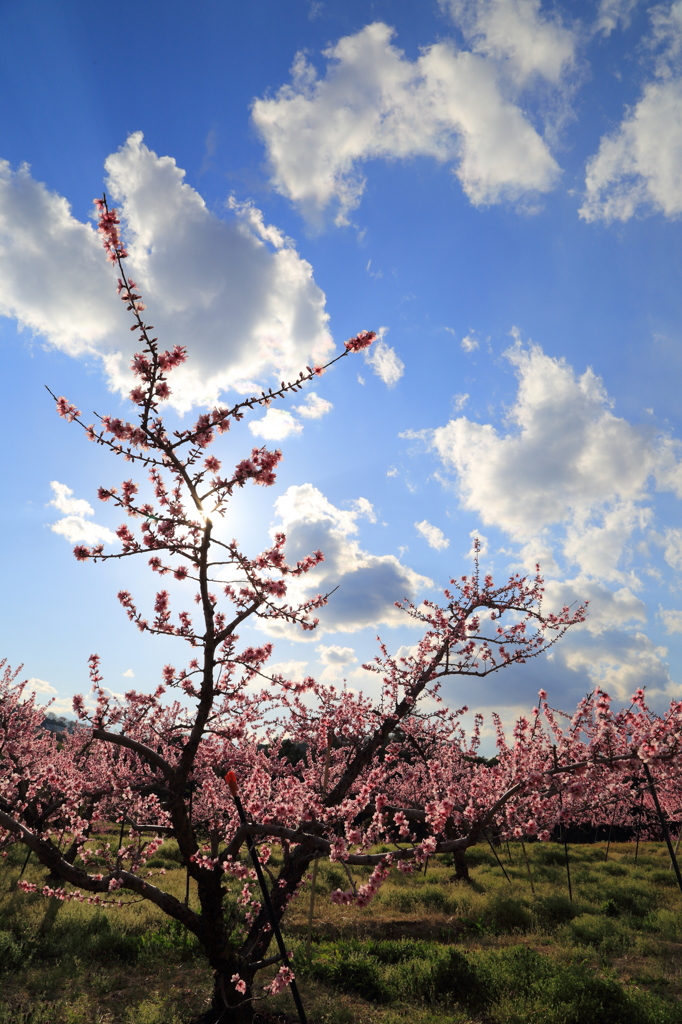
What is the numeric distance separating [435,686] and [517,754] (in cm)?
256

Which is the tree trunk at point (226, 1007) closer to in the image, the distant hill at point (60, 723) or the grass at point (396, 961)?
the grass at point (396, 961)

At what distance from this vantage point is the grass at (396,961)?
7.66 m

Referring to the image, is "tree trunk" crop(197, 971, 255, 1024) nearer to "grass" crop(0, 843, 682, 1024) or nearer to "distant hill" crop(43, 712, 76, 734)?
"grass" crop(0, 843, 682, 1024)

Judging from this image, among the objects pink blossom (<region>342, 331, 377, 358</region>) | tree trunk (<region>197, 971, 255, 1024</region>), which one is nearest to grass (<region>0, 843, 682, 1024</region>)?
tree trunk (<region>197, 971, 255, 1024</region>)

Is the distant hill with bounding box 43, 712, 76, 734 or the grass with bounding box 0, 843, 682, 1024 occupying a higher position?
the distant hill with bounding box 43, 712, 76, 734

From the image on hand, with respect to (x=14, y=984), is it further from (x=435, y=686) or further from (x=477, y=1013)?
(x=435, y=686)

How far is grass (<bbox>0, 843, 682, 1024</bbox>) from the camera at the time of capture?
302 inches

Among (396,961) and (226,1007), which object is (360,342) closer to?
(226,1007)

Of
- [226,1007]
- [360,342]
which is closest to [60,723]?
[226,1007]

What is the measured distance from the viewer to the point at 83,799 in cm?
867

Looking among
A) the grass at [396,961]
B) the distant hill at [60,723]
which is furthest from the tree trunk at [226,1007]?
the distant hill at [60,723]

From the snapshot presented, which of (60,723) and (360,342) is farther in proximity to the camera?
(60,723)

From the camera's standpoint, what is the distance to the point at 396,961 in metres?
9.91

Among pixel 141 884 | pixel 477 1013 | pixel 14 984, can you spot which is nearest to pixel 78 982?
pixel 14 984
